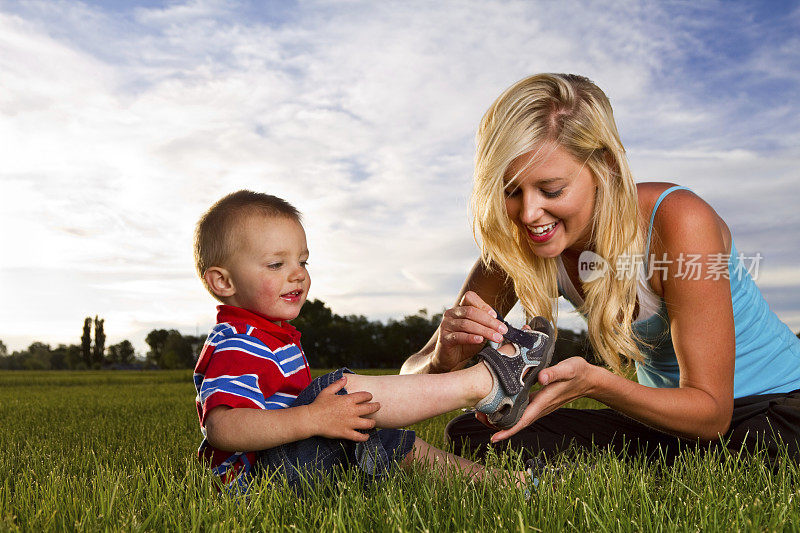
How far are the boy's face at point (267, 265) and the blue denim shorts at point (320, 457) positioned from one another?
545 mm

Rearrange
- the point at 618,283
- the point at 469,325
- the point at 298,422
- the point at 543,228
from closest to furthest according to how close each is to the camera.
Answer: the point at 298,422 < the point at 469,325 < the point at 543,228 < the point at 618,283

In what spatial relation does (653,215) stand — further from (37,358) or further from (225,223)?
(37,358)

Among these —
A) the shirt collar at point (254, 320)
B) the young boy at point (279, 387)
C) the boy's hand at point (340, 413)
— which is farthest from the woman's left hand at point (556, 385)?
the shirt collar at point (254, 320)

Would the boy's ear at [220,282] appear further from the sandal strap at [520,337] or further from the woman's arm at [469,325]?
the sandal strap at [520,337]

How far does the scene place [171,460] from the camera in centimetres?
363

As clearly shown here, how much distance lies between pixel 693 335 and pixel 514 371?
41.1 inches

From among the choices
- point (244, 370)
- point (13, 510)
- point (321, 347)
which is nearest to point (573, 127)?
point (244, 370)

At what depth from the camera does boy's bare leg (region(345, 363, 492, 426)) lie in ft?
7.89

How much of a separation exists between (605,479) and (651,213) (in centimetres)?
142

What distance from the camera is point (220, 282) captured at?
113 inches

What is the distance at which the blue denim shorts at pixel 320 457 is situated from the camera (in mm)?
2410

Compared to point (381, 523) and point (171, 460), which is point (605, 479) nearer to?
point (381, 523)

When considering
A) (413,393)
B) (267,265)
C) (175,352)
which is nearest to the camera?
(413,393)

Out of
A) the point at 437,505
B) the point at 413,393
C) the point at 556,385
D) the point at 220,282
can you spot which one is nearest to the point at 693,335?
the point at 556,385
